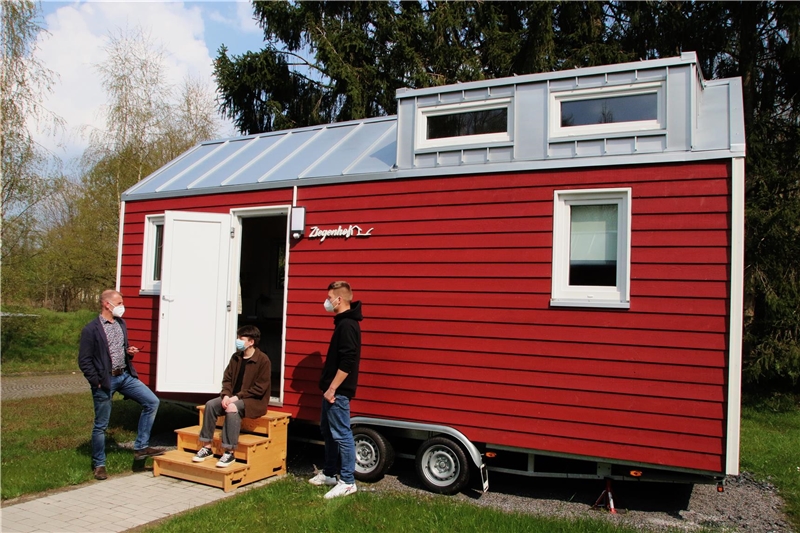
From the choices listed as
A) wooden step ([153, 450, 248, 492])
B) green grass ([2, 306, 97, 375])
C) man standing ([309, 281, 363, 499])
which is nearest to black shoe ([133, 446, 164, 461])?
wooden step ([153, 450, 248, 492])

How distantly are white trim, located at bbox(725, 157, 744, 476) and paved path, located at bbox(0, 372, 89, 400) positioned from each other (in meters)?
12.3

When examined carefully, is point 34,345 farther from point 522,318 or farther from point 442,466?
point 522,318

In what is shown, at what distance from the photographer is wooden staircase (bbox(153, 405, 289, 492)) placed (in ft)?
21.0

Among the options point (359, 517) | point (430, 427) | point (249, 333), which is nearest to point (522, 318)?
point (430, 427)

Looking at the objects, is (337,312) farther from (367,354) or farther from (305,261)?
(305,261)

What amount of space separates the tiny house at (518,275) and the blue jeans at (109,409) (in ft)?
2.10

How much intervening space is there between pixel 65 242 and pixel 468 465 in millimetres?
19843

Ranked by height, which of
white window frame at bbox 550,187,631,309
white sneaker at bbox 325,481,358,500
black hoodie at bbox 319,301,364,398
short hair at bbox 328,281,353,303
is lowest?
white sneaker at bbox 325,481,358,500

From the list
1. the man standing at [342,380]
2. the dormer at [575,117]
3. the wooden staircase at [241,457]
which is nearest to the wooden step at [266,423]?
the wooden staircase at [241,457]

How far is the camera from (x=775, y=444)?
Result: 8.78m

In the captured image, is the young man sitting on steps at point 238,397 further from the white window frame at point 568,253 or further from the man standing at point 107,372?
the white window frame at point 568,253

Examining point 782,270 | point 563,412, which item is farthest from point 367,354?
point 782,270

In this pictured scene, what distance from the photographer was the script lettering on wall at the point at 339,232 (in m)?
7.00

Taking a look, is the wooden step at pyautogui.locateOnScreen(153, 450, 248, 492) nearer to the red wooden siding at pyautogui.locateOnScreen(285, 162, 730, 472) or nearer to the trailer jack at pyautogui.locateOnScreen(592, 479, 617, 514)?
the red wooden siding at pyautogui.locateOnScreen(285, 162, 730, 472)
